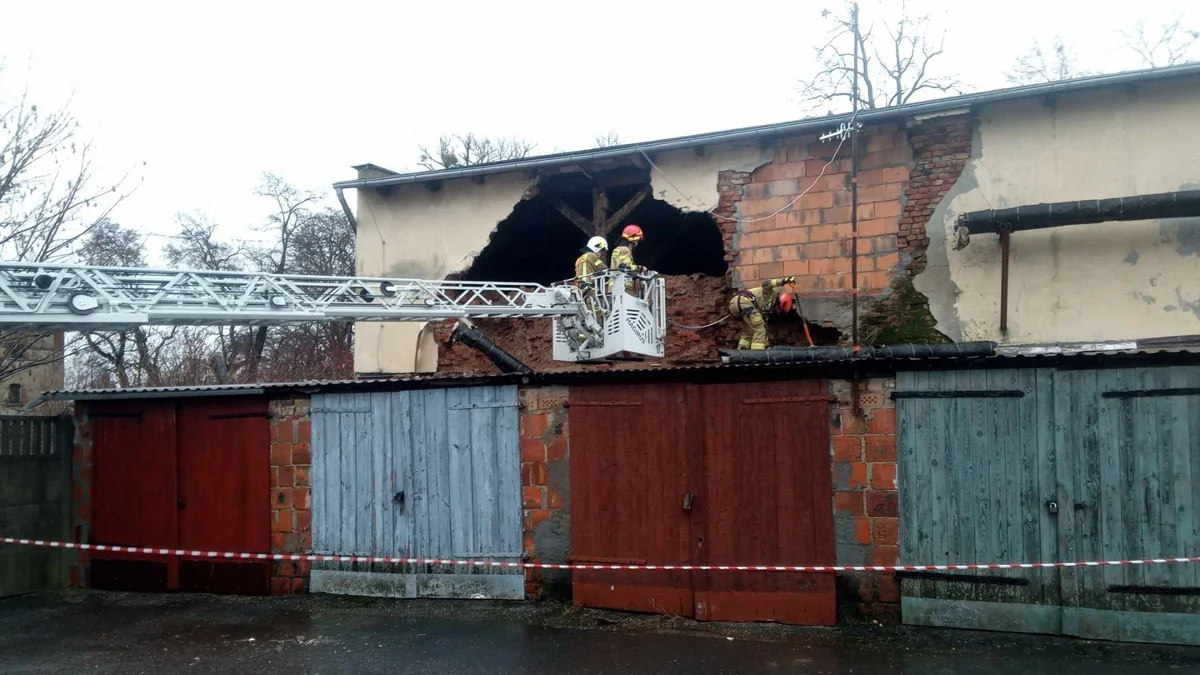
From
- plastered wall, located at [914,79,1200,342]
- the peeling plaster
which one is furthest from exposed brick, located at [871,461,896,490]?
the peeling plaster

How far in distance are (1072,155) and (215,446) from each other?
11384 millimetres

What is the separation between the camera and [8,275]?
689 centimetres

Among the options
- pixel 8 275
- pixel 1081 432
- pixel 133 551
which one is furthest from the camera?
pixel 133 551

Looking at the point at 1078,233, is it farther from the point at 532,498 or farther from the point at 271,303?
the point at 271,303

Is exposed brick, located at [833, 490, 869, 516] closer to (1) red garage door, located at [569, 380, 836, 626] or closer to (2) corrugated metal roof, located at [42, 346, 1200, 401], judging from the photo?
(1) red garage door, located at [569, 380, 836, 626]

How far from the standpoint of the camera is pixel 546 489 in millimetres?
9117

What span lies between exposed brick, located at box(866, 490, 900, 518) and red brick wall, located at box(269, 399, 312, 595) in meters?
6.10

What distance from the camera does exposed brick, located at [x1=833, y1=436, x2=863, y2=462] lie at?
801 cm

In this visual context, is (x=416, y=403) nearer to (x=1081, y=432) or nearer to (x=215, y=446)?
(x=215, y=446)

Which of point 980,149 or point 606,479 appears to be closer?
point 606,479

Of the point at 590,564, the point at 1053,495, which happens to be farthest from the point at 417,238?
the point at 1053,495

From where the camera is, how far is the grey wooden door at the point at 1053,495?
7043mm

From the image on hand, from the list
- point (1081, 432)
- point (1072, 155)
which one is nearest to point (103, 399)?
point (1081, 432)

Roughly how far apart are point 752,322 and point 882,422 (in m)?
4.71
